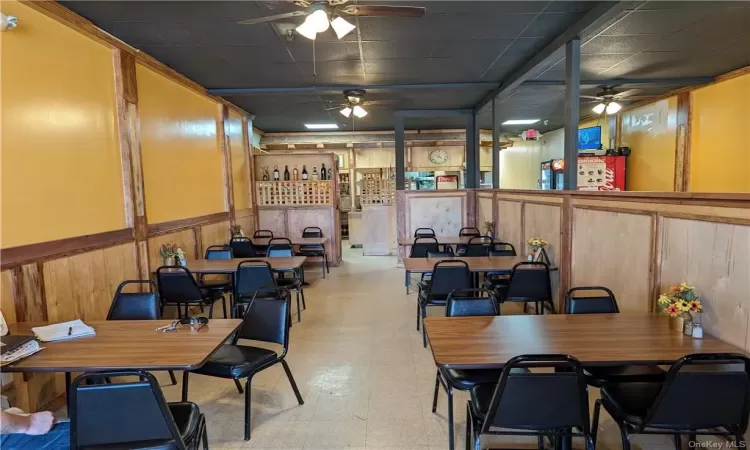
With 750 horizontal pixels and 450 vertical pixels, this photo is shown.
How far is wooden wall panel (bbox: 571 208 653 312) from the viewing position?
2.72m

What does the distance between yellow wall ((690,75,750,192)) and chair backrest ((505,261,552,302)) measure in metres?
4.09

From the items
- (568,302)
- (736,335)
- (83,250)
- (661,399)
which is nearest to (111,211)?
(83,250)

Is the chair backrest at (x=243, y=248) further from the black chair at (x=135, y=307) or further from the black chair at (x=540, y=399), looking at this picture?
the black chair at (x=540, y=399)

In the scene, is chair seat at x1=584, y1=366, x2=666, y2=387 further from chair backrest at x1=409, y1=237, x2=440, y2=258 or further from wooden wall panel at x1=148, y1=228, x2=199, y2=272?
wooden wall panel at x1=148, y1=228, x2=199, y2=272

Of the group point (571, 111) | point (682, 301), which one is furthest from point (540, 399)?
point (571, 111)

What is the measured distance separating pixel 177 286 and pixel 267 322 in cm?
164

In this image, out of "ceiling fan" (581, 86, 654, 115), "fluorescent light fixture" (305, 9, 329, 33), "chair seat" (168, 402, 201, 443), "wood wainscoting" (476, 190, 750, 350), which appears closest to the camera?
"chair seat" (168, 402, 201, 443)

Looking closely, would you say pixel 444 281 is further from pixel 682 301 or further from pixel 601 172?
pixel 601 172

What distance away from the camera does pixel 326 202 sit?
7918mm

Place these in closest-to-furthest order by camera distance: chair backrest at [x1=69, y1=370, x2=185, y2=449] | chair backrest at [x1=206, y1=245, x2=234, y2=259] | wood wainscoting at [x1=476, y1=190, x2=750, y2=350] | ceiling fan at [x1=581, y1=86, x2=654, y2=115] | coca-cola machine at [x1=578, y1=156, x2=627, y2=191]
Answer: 1. chair backrest at [x1=69, y1=370, x2=185, y2=449]
2. wood wainscoting at [x1=476, y1=190, x2=750, y2=350]
3. chair backrest at [x1=206, y1=245, x2=234, y2=259]
4. ceiling fan at [x1=581, y1=86, x2=654, y2=115]
5. coca-cola machine at [x1=578, y1=156, x2=627, y2=191]

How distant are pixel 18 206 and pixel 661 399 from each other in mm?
3749

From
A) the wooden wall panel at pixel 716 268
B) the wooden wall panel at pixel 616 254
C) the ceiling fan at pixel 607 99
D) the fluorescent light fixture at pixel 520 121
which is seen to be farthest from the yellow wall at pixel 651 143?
the wooden wall panel at pixel 716 268

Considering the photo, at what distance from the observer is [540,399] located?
1.70 m

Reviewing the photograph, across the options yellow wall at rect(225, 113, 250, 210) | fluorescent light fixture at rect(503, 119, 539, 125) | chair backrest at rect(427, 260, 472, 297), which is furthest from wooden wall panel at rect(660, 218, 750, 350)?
fluorescent light fixture at rect(503, 119, 539, 125)
